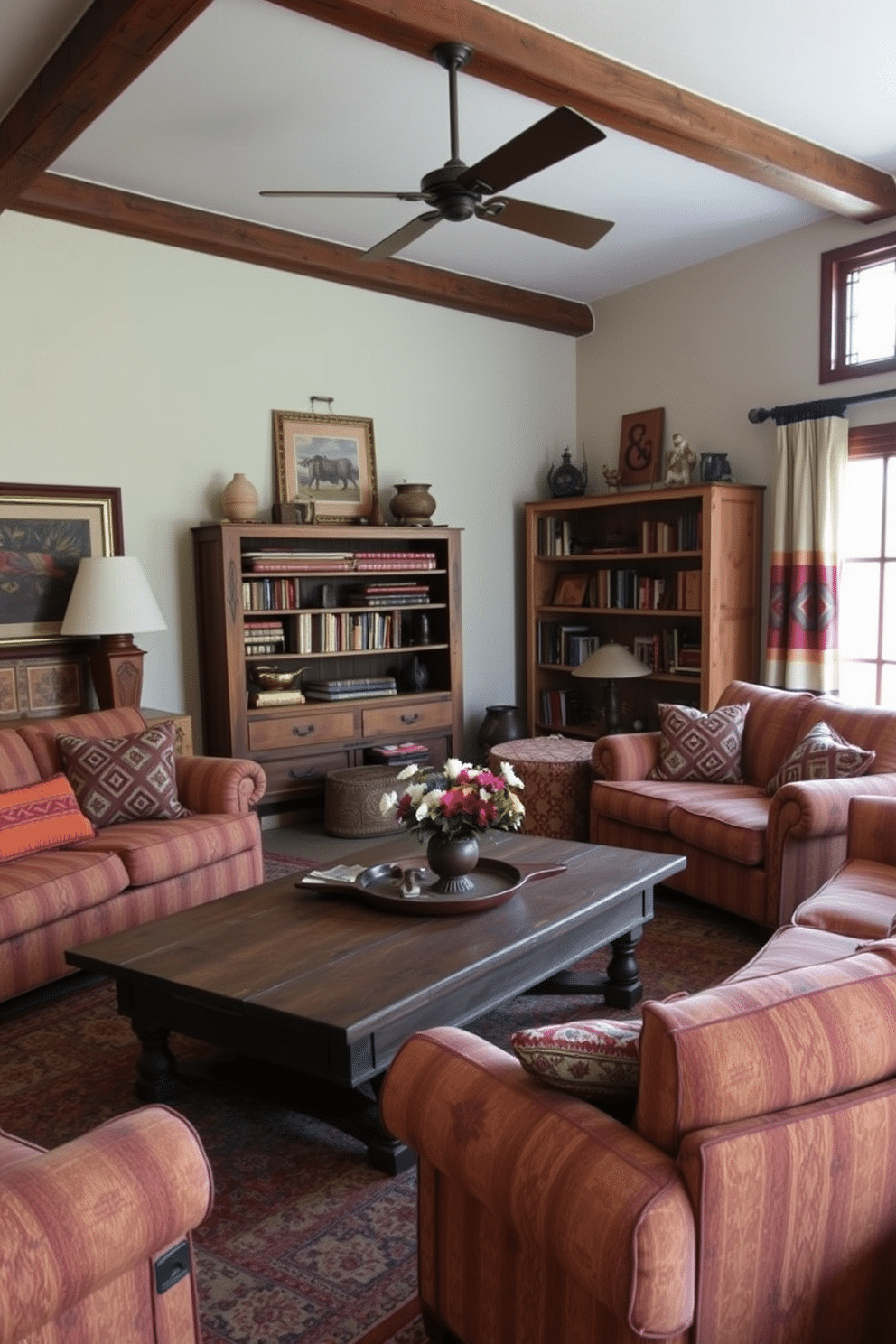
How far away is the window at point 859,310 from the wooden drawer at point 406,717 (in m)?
2.76

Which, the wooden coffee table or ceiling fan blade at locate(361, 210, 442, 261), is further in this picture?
ceiling fan blade at locate(361, 210, 442, 261)

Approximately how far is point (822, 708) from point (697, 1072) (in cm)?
315

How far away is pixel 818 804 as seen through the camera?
345 cm

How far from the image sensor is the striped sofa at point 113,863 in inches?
125

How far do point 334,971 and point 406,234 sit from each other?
2516mm

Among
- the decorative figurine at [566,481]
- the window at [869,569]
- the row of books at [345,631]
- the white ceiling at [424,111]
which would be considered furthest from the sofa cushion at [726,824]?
the decorative figurine at [566,481]

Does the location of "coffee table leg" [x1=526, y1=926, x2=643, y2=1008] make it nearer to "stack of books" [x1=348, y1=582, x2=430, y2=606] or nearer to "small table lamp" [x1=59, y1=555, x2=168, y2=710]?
"small table lamp" [x1=59, y1=555, x2=168, y2=710]

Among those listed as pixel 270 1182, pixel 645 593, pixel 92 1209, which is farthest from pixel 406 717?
pixel 92 1209

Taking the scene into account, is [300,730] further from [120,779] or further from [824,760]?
[824,760]

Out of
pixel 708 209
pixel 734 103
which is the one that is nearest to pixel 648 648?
pixel 708 209

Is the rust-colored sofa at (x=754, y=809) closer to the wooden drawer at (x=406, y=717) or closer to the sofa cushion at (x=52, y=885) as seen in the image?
the wooden drawer at (x=406, y=717)

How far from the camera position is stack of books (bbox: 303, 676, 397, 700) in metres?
5.55

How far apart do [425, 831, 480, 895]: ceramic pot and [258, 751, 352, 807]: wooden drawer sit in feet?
8.34

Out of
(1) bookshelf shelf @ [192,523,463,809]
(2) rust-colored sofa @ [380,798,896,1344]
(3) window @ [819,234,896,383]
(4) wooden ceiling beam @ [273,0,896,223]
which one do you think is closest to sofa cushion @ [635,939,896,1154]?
(2) rust-colored sofa @ [380,798,896,1344]
